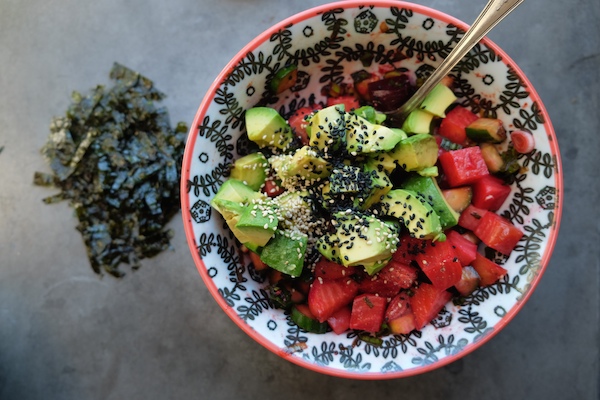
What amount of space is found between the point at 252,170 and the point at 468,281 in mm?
826

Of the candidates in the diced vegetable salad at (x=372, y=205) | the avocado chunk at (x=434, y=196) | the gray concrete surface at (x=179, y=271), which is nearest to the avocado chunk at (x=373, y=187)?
the diced vegetable salad at (x=372, y=205)

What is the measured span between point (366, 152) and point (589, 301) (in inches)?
48.3

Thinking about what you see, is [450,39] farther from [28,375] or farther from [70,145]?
[28,375]

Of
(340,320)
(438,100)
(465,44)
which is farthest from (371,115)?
(340,320)

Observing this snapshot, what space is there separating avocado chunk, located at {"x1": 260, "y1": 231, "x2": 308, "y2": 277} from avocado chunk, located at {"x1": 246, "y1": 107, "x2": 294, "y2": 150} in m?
0.32

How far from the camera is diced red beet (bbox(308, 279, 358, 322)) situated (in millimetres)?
1690

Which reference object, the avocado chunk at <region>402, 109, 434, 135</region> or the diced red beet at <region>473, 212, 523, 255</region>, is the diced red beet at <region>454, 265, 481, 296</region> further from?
the avocado chunk at <region>402, 109, 434, 135</region>

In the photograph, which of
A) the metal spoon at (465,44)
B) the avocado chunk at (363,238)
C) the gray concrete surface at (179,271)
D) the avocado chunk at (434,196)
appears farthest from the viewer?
the gray concrete surface at (179,271)

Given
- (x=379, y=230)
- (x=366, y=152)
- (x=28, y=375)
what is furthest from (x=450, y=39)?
(x=28, y=375)

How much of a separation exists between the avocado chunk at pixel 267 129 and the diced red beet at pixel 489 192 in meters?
0.66

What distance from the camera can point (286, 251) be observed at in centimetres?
158

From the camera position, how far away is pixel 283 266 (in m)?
1.59

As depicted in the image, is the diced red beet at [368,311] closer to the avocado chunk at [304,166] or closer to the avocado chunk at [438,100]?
the avocado chunk at [304,166]

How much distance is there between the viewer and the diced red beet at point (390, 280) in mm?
1658
